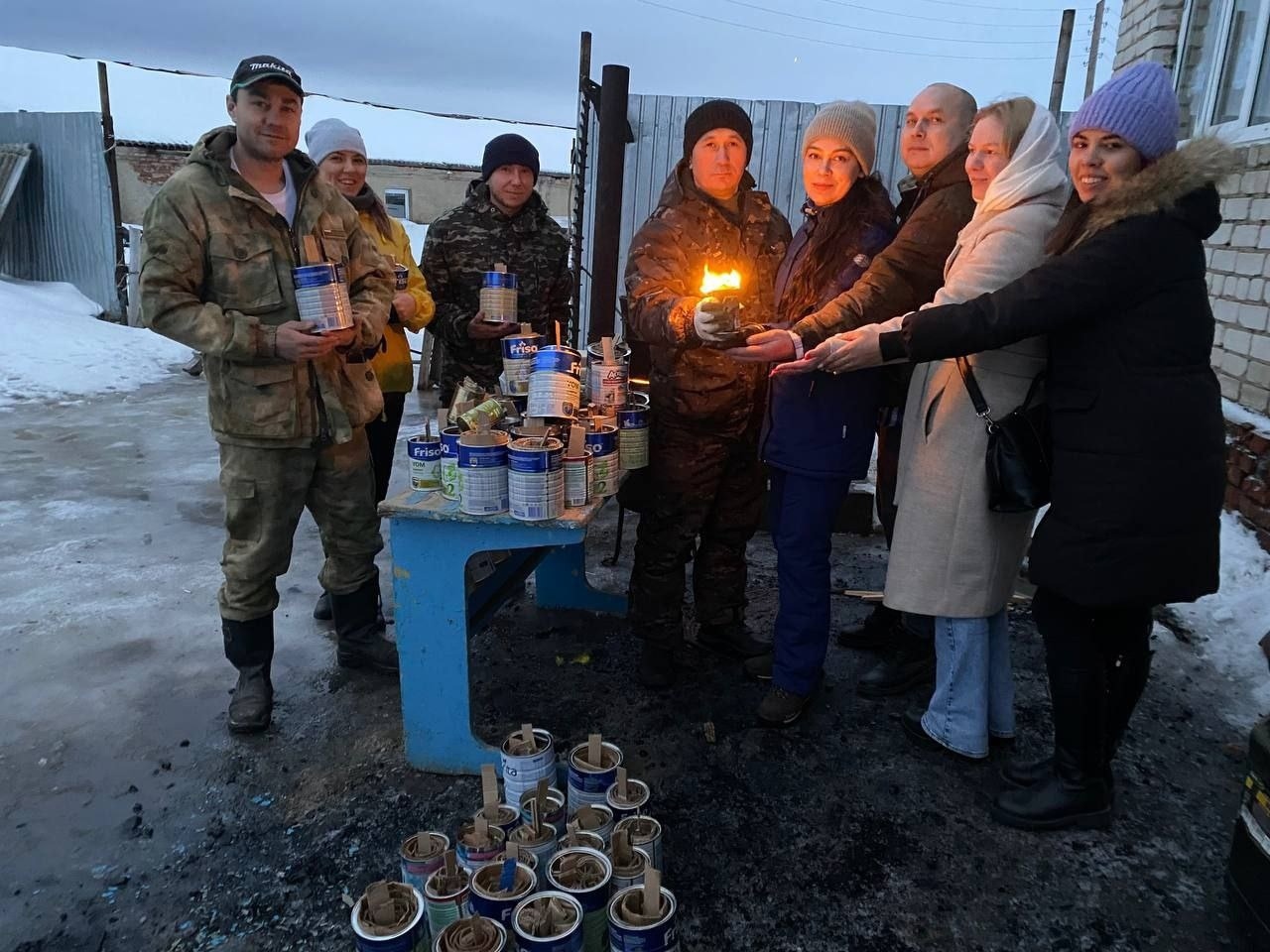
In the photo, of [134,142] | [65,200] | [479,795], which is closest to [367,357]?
[479,795]

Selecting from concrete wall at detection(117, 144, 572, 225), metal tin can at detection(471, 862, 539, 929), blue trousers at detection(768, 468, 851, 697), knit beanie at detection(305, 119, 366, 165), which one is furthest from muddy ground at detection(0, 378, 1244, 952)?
Result: concrete wall at detection(117, 144, 572, 225)

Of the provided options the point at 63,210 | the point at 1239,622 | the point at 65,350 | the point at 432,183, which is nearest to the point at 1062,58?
the point at 1239,622

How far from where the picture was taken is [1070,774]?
2584 millimetres

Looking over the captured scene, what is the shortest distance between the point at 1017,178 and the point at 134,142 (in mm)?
20950

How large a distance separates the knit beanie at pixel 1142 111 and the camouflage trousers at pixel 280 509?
2.73 metres

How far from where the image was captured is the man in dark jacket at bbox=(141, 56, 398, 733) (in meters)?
2.70

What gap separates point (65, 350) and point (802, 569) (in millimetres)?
10504

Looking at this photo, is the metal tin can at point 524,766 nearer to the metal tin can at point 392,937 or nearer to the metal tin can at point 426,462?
the metal tin can at point 392,937

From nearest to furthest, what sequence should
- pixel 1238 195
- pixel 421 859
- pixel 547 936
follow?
pixel 547 936
pixel 421 859
pixel 1238 195

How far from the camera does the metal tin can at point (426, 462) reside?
2.78 meters

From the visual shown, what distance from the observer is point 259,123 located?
2748 mm

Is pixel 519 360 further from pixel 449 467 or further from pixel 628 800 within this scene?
pixel 628 800

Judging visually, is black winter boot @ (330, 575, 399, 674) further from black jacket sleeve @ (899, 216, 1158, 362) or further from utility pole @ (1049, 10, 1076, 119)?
utility pole @ (1049, 10, 1076, 119)

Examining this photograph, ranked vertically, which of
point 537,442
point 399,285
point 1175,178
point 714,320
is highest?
point 1175,178
